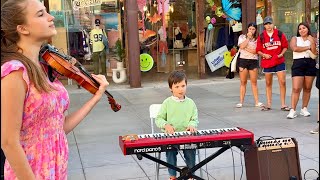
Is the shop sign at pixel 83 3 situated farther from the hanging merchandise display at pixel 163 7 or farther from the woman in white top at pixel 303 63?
the woman in white top at pixel 303 63

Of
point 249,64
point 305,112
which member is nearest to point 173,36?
point 249,64

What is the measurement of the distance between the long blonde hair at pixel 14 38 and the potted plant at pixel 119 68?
12.0 metres

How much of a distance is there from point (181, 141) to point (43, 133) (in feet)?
5.69

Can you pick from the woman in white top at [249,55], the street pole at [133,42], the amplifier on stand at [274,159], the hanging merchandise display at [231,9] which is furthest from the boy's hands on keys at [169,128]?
the hanging merchandise display at [231,9]

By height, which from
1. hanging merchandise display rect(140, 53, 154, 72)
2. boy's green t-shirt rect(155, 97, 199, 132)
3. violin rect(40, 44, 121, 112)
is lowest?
hanging merchandise display rect(140, 53, 154, 72)

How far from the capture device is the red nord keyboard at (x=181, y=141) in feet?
12.1

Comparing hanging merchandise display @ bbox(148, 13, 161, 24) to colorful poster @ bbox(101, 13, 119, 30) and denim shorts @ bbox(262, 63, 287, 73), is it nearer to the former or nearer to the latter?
colorful poster @ bbox(101, 13, 119, 30)

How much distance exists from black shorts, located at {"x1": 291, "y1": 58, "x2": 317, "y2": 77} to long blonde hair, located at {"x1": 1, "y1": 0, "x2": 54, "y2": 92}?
6437 millimetres

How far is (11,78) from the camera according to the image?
1.95 meters

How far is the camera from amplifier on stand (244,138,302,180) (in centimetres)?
423

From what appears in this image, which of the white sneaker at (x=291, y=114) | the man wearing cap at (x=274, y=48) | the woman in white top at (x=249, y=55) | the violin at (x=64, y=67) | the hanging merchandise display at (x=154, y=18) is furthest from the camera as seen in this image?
the hanging merchandise display at (x=154, y=18)

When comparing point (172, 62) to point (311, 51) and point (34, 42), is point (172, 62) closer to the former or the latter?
point (311, 51)

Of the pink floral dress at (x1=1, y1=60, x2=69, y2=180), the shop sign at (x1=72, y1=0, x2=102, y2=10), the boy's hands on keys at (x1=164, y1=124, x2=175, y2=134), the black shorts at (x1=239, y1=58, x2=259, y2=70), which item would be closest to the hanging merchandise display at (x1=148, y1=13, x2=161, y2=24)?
the shop sign at (x1=72, y1=0, x2=102, y2=10)

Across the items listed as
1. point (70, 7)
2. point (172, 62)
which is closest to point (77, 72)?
point (70, 7)
